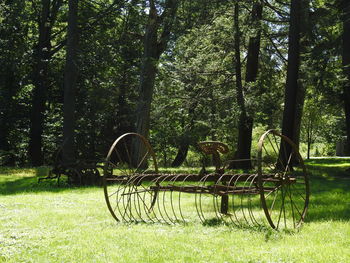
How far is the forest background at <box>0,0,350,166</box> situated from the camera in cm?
1636

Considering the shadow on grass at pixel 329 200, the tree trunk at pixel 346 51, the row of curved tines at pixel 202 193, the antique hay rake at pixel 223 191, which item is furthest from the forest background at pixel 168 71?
the row of curved tines at pixel 202 193

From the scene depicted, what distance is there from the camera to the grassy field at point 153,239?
5.36 meters

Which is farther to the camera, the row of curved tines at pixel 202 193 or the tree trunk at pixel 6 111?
the tree trunk at pixel 6 111

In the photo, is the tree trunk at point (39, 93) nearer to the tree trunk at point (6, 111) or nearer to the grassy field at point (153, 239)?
the tree trunk at point (6, 111)

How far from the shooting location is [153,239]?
627cm

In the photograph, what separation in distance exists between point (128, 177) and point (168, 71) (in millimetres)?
11807

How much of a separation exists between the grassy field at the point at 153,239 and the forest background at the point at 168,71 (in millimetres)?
7671

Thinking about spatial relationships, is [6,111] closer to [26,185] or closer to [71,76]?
[71,76]

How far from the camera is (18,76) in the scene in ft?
84.1

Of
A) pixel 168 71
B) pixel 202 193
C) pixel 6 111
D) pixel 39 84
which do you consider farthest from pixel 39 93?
pixel 202 193

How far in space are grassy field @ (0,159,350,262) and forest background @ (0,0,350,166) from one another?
7671 millimetres

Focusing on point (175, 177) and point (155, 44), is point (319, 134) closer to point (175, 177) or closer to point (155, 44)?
point (155, 44)

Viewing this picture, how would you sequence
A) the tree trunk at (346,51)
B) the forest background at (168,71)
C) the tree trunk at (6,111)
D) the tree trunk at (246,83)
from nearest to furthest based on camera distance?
1. the tree trunk at (346,51)
2. the forest background at (168,71)
3. the tree trunk at (246,83)
4. the tree trunk at (6,111)

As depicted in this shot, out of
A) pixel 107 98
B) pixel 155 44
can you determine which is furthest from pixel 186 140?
pixel 107 98
